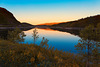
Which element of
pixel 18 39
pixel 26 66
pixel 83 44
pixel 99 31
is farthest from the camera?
pixel 18 39

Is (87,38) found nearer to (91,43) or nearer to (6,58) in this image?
(91,43)

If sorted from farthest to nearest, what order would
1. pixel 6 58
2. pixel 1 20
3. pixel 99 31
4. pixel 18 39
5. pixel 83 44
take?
pixel 1 20 < pixel 18 39 < pixel 83 44 < pixel 99 31 < pixel 6 58

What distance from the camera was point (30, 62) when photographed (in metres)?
7.92

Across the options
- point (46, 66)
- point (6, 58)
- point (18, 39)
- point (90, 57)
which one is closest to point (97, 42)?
point (90, 57)

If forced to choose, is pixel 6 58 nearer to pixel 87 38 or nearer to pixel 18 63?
pixel 18 63

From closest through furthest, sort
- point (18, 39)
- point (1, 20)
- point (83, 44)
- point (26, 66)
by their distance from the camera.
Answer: point (26, 66)
point (83, 44)
point (18, 39)
point (1, 20)

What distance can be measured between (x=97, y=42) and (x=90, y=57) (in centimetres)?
259

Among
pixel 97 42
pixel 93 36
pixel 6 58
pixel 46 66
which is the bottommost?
pixel 46 66

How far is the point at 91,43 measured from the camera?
11758 mm

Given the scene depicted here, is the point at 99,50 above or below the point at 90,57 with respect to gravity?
above

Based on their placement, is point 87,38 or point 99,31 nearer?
point 99,31

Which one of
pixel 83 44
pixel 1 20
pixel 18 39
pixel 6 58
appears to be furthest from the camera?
pixel 1 20

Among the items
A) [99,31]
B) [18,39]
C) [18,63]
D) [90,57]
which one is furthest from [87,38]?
[18,39]

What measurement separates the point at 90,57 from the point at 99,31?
166 inches
